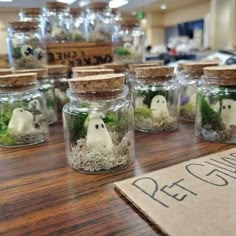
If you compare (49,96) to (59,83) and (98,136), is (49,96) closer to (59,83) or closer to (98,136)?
(59,83)

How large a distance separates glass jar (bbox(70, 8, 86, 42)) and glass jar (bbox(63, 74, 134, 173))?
607 mm

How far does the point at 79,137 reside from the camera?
436 millimetres

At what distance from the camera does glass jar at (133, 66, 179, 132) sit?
0.60 meters

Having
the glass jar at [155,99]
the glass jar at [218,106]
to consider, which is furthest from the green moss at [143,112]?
the glass jar at [218,106]

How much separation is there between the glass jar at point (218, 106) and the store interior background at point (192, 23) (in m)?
2.54

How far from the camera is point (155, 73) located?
1.96 ft

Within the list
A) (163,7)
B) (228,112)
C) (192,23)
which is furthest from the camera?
(163,7)

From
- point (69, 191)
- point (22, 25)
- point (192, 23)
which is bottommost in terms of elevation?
point (69, 191)

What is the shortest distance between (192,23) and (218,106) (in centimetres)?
455

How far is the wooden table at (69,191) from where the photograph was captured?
0.29m

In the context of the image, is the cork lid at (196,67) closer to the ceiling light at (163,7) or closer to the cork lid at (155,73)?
the cork lid at (155,73)

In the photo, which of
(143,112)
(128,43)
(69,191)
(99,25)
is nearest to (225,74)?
(143,112)

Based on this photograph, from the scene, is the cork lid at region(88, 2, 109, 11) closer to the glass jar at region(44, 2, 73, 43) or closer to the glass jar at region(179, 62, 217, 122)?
the glass jar at region(44, 2, 73, 43)

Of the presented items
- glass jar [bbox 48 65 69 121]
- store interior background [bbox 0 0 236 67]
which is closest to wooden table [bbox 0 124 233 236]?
glass jar [bbox 48 65 69 121]
